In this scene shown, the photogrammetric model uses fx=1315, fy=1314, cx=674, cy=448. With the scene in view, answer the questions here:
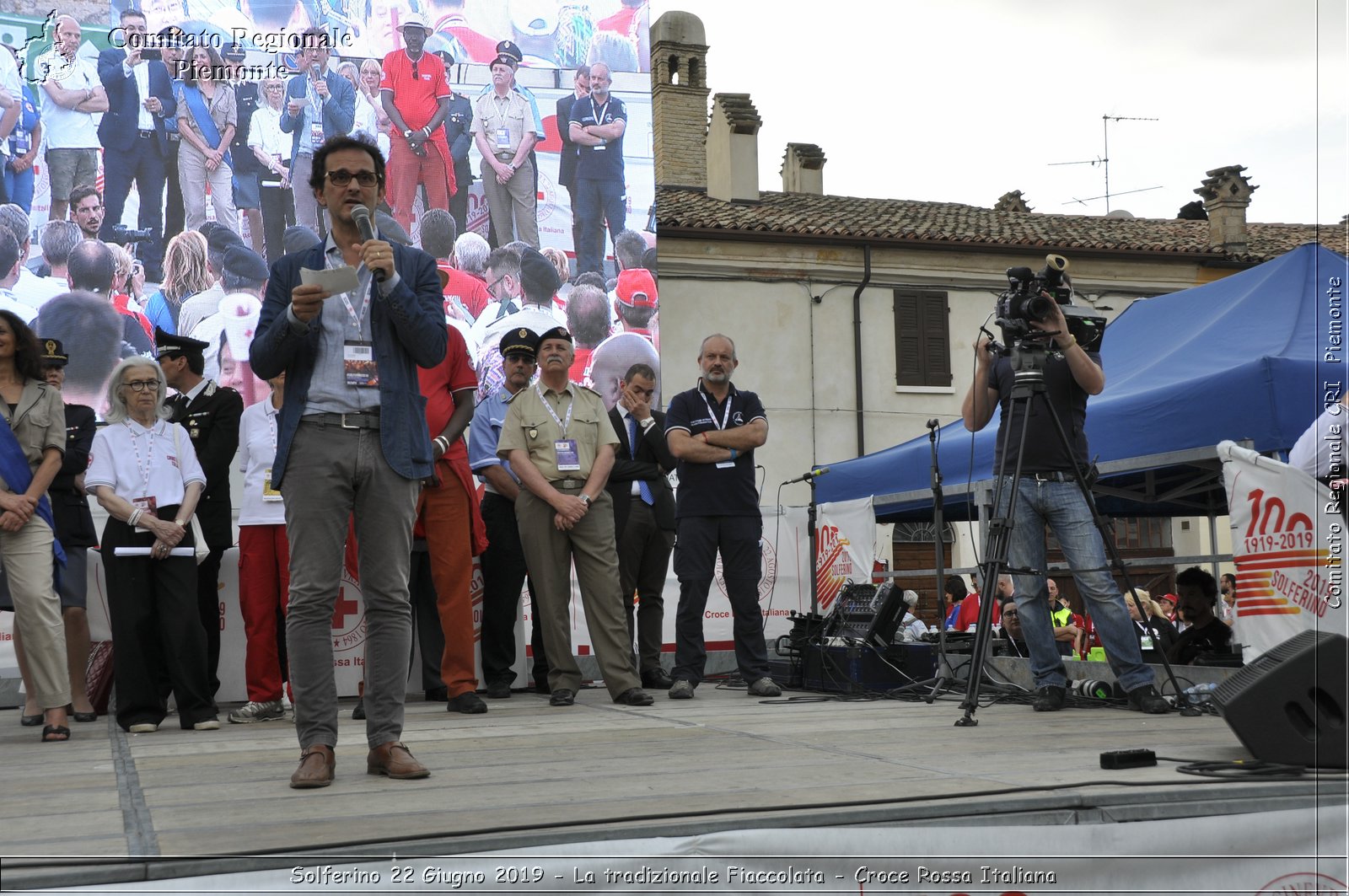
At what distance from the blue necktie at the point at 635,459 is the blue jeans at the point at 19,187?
13.2m

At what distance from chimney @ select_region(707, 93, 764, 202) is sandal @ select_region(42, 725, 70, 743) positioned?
2419cm

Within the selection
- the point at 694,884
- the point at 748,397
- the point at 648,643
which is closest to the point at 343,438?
the point at 694,884

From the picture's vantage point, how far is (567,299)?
A: 18922mm

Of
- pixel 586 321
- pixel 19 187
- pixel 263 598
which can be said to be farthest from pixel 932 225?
pixel 263 598

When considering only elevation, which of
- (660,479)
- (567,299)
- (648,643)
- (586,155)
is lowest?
(648,643)

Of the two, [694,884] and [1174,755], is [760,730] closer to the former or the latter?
[1174,755]

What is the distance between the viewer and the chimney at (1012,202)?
33.4 m

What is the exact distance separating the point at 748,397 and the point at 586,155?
1250 centimetres

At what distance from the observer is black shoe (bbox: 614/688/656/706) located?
21.1 feet

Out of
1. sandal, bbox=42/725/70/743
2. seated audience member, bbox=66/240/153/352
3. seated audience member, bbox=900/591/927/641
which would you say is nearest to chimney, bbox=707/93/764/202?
seated audience member, bbox=66/240/153/352

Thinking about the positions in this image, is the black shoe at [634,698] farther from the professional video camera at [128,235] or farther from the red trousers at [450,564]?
the professional video camera at [128,235]


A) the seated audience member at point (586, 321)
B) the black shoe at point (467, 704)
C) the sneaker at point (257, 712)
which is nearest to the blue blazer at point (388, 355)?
the black shoe at point (467, 704)

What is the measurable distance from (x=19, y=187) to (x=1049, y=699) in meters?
16.3

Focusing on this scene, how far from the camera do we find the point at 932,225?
28.4 meters
